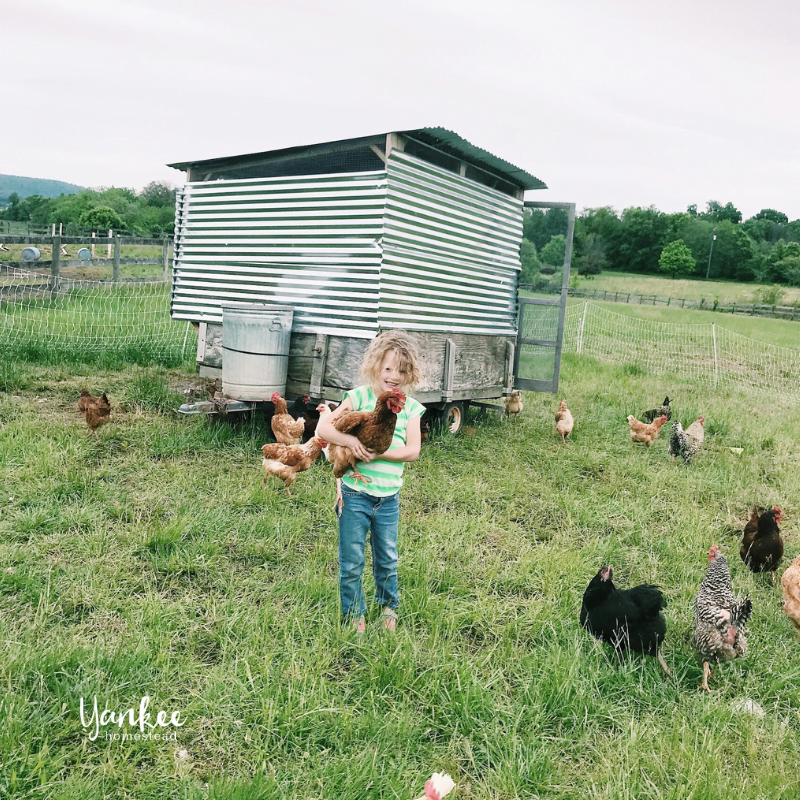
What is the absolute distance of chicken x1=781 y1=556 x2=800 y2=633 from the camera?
3.22m

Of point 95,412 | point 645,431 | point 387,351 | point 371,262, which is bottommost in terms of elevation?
point 95,412

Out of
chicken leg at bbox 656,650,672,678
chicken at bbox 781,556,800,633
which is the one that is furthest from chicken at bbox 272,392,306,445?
chicken at bbox 781,556,800,633

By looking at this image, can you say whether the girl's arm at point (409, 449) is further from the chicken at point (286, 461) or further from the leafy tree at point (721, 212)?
the leafy tree at point (721, 212)

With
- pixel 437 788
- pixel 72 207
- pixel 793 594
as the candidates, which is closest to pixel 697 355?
pixel 793 594

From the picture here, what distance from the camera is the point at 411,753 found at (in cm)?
220

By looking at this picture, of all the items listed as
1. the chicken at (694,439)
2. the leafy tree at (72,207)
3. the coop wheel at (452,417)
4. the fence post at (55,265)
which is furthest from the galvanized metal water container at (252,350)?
the leafy tree at (72,207)

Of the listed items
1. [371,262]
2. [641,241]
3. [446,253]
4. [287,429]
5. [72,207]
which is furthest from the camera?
[641,241]

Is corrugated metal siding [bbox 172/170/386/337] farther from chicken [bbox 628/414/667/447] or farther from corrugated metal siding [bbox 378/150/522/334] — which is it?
chicken [bbox 628/414/667/447]

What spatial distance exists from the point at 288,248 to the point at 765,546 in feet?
17.5

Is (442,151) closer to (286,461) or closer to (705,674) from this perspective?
(286,461)

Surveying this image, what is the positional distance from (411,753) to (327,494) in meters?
2.69

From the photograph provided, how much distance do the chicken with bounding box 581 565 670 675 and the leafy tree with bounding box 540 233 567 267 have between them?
5.78 meters

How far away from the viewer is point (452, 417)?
7.43 meters

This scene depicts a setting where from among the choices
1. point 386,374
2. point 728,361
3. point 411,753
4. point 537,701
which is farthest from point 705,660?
point 728,361
